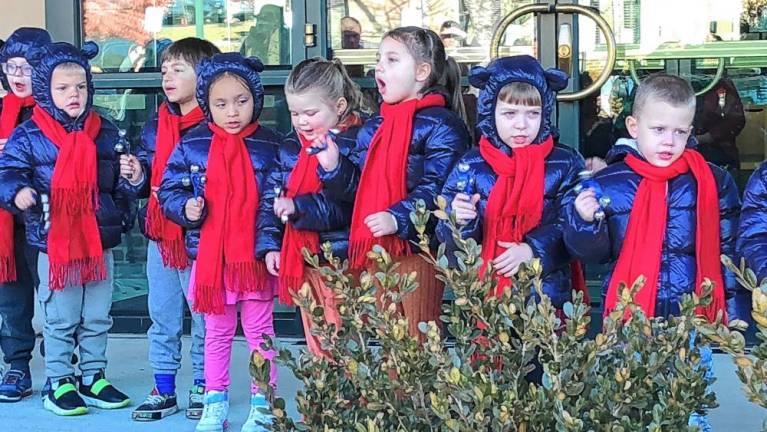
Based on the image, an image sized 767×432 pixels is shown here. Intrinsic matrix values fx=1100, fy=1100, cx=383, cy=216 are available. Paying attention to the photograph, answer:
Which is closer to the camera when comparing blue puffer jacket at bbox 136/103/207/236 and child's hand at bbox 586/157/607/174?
child's hand at bbox 586/157/607/174

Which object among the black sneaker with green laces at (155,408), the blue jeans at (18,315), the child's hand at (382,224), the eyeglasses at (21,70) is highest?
the eyeglasses at (21,70)

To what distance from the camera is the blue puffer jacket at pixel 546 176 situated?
3.33m

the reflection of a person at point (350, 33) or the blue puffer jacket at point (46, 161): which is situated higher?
the reflection of a person at point (350, 33)

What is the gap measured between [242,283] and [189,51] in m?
0.99

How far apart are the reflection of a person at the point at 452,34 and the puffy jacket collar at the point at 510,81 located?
176 centimetres

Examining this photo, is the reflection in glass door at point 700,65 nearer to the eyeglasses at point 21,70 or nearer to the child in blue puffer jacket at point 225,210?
the child in blue puffer jacket at point 225,210

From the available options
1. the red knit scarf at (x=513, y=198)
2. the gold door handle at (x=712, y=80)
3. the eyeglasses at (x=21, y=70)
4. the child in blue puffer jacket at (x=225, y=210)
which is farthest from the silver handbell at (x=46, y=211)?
the gold door handle at (x=712, y=80)

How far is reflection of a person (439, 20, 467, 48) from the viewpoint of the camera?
5.18 m

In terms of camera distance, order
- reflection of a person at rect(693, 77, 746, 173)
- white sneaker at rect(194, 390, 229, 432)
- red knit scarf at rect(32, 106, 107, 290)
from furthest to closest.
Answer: reflection of a person at rect(693, 77, 746, 173) < red knit scarf at rect(32, 106, 107, 290) < white sneaker at rect(194, 390, 229, 432)

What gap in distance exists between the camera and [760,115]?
16.4ft

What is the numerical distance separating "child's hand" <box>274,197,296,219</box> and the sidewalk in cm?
46

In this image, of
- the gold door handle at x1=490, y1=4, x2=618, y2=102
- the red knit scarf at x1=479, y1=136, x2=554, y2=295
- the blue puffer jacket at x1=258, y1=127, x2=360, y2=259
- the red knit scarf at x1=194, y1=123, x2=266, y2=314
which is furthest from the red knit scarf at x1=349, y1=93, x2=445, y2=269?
the gold door handle at x1=490, y1=4, x2=618, y2=102

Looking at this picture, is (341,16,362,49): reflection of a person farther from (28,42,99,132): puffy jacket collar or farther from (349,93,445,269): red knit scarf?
(349,93,445,269): red knit scarf

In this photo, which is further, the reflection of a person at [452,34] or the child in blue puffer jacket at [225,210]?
the reflection of a person at [452,34]
